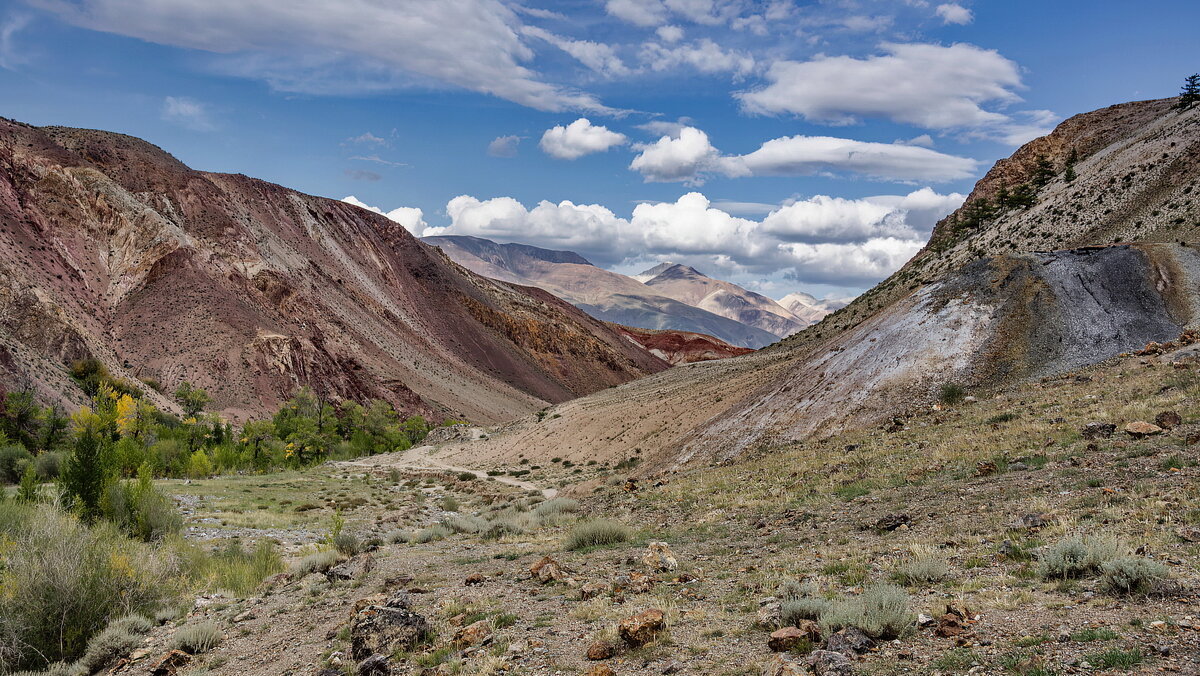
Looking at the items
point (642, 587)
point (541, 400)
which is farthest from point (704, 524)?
point (541, 400)

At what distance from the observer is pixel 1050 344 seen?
22.0m

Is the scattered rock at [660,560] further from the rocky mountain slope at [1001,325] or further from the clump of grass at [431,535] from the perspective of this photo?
the rocky mountain slope at [1001,325]

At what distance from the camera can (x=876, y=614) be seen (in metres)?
6.37

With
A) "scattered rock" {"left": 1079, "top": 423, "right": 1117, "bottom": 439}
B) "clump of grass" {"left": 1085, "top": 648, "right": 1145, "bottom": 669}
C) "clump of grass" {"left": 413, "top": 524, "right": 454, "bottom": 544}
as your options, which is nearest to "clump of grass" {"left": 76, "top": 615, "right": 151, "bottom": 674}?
"clump of grass" {"left": 413, "top": 524, "right": 454, "bottom": 544}

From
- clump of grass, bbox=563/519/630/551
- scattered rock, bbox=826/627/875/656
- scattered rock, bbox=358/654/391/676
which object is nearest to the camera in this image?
scattered rock, bbox=826/627/875/656

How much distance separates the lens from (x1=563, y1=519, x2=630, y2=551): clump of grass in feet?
44.5

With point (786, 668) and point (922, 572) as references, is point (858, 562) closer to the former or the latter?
point (922, 572)

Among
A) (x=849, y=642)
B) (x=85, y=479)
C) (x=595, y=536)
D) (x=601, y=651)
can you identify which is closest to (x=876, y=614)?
(x=849, y=642)

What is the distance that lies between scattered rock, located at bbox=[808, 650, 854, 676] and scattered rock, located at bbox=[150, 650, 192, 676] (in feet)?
30.5

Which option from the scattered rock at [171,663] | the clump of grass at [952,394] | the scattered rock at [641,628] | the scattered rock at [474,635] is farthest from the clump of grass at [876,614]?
the clump of grass at [952,394]

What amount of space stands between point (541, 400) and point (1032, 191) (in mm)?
77568

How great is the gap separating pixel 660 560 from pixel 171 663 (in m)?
7.71

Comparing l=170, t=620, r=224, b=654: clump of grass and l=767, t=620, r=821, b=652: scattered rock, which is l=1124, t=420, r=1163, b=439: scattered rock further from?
l=170, t=620, r=224, b=654: clump of grass

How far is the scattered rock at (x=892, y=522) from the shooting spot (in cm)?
1062
